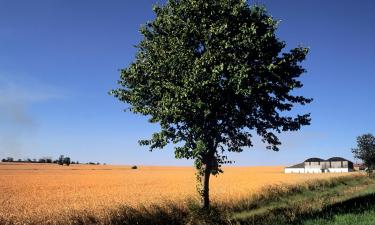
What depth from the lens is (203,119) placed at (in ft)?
86.3

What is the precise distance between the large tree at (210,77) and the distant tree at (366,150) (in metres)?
68.5

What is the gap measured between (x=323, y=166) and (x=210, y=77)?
168744mm

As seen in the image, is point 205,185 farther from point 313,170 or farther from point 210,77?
point 313,170

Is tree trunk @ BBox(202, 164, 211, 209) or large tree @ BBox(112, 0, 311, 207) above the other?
large tree @ BBox(112, 0, 311, 207)

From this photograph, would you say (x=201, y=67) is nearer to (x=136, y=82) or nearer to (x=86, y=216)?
(x=136, y=82)

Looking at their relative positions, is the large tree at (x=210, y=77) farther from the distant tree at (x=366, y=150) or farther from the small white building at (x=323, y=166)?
the small white building at (x=323, y=166)

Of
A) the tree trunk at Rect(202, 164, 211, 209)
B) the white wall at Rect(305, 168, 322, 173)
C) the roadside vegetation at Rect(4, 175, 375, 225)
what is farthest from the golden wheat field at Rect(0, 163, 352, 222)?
the white wall at Rect(305, 168, 322, 173)

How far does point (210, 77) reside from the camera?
25000 millimetres

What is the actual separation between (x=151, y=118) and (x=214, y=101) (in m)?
4.40

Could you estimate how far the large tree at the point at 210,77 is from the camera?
25156 millimetres

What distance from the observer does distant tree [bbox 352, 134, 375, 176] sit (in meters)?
90.7

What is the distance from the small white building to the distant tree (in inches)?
3379

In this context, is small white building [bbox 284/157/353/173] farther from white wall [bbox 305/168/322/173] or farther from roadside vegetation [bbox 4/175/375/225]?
roadside vegetation [bbox 4/175/375/225]

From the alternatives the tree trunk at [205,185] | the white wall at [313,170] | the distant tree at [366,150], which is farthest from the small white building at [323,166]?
the tree trunk at [205,185]
